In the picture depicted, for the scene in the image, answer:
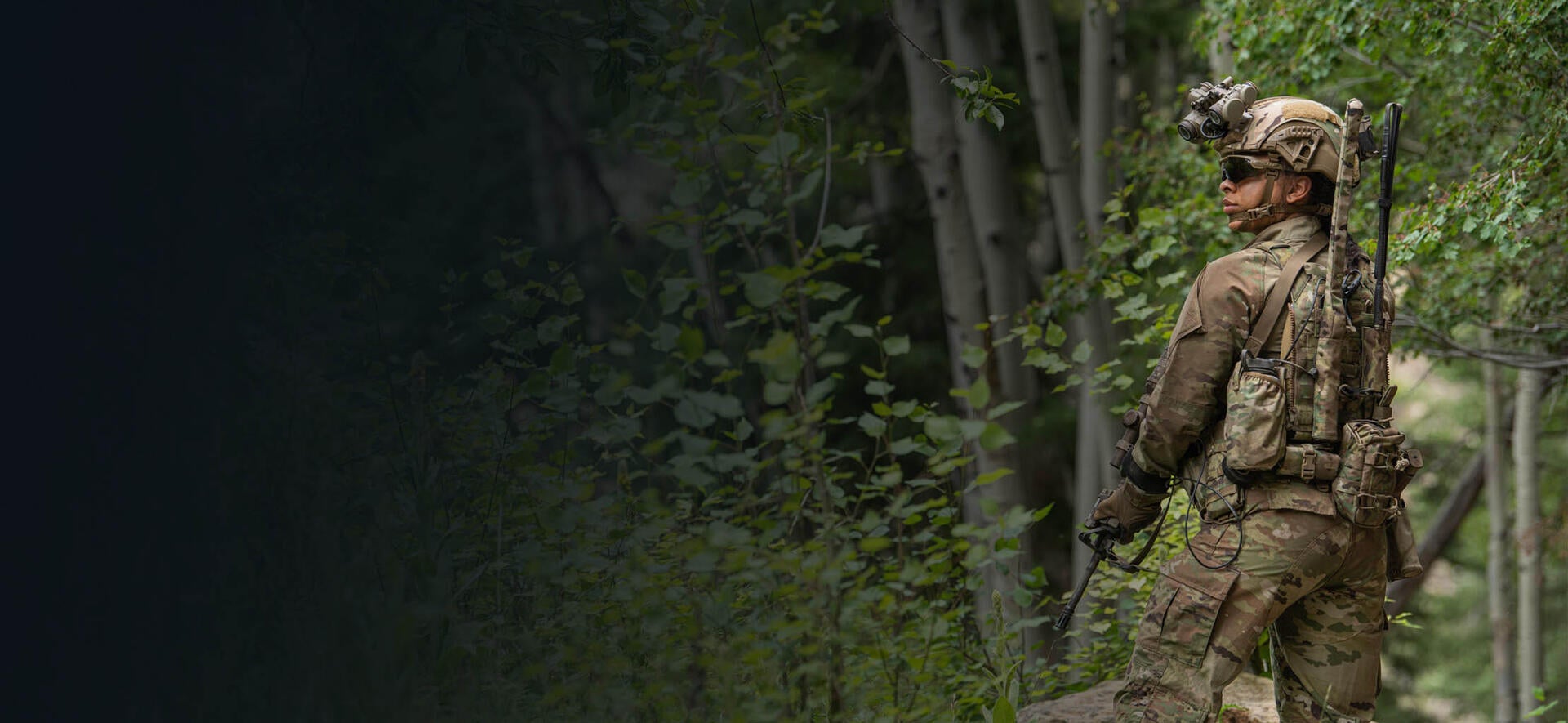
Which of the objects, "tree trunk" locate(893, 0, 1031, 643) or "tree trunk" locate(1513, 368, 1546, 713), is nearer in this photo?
"tree trunk" locate(893, 0, 1031, 643)

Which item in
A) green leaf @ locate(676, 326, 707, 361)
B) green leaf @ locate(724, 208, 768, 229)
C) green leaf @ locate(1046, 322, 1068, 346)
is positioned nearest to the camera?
green leaf @ locate(676, 326, 707, 361)

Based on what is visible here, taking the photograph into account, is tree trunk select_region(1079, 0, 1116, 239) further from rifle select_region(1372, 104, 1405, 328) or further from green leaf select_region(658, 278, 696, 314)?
green leaf select_region(658, 278, 696, 314)

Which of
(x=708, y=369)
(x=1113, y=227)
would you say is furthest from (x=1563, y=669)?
(x=708, y=369)

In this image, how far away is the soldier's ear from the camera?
3939 mm

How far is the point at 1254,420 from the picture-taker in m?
3.70

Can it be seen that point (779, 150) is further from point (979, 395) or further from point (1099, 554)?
point (1099, 554)

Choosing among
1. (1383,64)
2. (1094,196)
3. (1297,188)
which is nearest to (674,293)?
(1297,188)

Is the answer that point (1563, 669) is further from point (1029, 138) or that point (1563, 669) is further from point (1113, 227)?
point (1113, 227)

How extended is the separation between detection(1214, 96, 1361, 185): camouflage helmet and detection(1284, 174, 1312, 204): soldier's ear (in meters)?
0.03

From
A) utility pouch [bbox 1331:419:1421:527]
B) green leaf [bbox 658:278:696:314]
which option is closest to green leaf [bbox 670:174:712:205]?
green leaf [bbox 658:278:696:314]

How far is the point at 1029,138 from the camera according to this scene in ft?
43.7

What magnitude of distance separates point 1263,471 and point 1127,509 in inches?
19.8

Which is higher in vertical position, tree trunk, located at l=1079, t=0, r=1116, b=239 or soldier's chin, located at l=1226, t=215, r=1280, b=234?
tree trunk, located at l=1079, t=0, r=1116, b=239

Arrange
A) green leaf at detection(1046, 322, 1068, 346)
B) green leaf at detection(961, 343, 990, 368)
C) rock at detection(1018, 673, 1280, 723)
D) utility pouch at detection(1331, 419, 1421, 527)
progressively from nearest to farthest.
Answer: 1. green leaf at detection(961, 343, 990, 368)
2. utility pouch at detection(1331, 419, 1421, 527)
3. rock at detection(1018, 673, 1280, 723)
4. green leaf at detection(1046, 322, 1068, 346)
